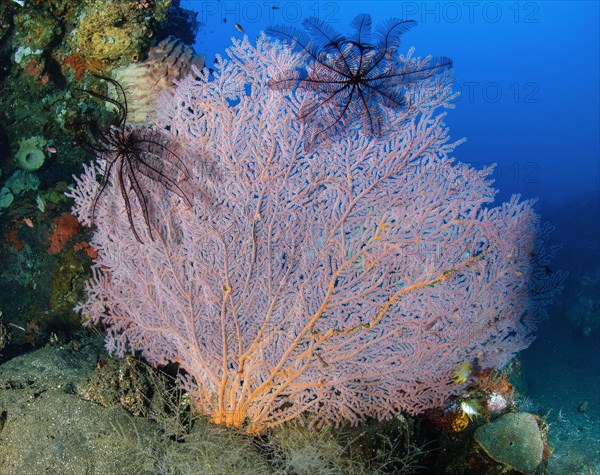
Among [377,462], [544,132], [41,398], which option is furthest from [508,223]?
[544,132]

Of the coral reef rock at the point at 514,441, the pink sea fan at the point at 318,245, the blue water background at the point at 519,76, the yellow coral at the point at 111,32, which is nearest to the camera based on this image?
the pink sea fan at the point at 318,245

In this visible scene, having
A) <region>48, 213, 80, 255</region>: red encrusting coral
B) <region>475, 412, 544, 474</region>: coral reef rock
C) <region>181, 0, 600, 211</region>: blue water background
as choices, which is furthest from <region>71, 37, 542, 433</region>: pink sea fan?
<region>181, 0, 600, 211</region>: blue water background

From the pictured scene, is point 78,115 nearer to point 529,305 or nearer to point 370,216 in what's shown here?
point 370,216

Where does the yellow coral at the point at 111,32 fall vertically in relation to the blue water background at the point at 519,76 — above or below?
below

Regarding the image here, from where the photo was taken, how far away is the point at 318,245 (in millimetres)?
3367

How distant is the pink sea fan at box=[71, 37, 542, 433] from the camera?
3312 millimetres

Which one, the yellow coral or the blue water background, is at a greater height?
the blue water background

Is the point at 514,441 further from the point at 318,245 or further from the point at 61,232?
the point at 61,232

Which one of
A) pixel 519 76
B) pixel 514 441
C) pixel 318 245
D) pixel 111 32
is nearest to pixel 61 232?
pixel 111 32

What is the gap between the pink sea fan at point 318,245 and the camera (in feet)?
10.9

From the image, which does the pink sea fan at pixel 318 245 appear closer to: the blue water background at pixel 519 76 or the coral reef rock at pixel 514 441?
the coral reef rock at pixel 514 441

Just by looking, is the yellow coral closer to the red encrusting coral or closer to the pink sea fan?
the red encrusting coral

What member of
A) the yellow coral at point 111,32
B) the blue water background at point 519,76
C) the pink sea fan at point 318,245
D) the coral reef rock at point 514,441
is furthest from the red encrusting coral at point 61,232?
the blue water background at point 519,76

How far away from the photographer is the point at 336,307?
11.0 feet
